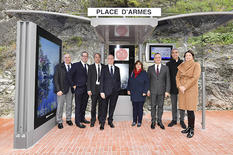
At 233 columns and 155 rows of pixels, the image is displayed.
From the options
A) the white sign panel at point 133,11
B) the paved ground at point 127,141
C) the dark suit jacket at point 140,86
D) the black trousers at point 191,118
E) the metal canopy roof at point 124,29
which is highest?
the white sign panel at point 133,11

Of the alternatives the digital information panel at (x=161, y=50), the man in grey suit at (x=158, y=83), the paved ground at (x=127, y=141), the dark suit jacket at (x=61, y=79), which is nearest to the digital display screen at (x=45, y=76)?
the dark suit jacket at (x=61, y=79)

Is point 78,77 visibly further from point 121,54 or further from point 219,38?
point 219,38

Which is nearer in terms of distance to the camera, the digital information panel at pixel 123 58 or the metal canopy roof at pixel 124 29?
the metal canopy roof at pixel 124 29

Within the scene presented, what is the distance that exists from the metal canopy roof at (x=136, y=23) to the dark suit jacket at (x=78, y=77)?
1.12 metres

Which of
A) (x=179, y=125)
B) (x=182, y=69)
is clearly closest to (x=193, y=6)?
(x=182, y=69)

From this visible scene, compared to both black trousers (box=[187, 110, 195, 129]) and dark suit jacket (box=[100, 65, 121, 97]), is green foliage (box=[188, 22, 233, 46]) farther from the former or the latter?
dark suit jacket (box=[100, 65, 121, 97])

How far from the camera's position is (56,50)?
4.04m

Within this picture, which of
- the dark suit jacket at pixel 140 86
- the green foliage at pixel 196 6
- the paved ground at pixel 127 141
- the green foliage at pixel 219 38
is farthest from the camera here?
the green foliage at pixel 196 6

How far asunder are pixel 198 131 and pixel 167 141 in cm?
119

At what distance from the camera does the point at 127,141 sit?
308cm

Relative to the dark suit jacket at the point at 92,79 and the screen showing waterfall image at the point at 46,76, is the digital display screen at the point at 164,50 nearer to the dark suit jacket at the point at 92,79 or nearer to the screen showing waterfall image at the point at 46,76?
the dark suit jacket at the point at 92,79

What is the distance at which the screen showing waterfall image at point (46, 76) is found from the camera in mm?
3166

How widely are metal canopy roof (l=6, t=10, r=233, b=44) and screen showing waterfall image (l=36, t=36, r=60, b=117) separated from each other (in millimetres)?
792

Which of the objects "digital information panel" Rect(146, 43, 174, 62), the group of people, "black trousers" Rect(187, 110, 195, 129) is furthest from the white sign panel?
"black trousers" Rect(187, 110, 195, 129)
